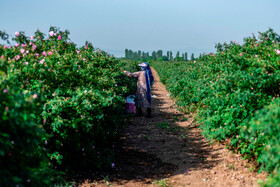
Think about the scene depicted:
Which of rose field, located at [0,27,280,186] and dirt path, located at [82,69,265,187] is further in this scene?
dirt path, located at [82,69,265,187]

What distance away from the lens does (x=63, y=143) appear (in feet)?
14.0

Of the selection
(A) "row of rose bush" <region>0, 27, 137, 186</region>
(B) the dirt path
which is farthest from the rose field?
(B) the dirt path

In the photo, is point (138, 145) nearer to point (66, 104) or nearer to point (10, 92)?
point (66, 104)

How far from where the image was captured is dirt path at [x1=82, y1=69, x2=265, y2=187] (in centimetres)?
473

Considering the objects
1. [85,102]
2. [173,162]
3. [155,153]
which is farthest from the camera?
[155,153]

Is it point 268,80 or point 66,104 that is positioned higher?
point 268,80

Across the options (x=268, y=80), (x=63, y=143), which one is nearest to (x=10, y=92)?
(x=63, y=143)

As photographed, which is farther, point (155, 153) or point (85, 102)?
point (155, 153)

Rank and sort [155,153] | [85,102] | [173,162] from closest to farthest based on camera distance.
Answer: [85,102], [173,162], [155,153]

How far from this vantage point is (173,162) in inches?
226

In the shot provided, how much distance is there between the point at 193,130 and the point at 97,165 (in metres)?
4.19

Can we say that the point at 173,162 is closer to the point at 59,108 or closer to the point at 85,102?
the point at 85,102

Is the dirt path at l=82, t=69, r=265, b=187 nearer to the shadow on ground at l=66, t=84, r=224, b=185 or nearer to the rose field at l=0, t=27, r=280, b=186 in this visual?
the shadow on ground at l=66, t=84, r=224, b=185

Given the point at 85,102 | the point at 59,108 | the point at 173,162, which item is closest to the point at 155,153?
the point at 173,162
